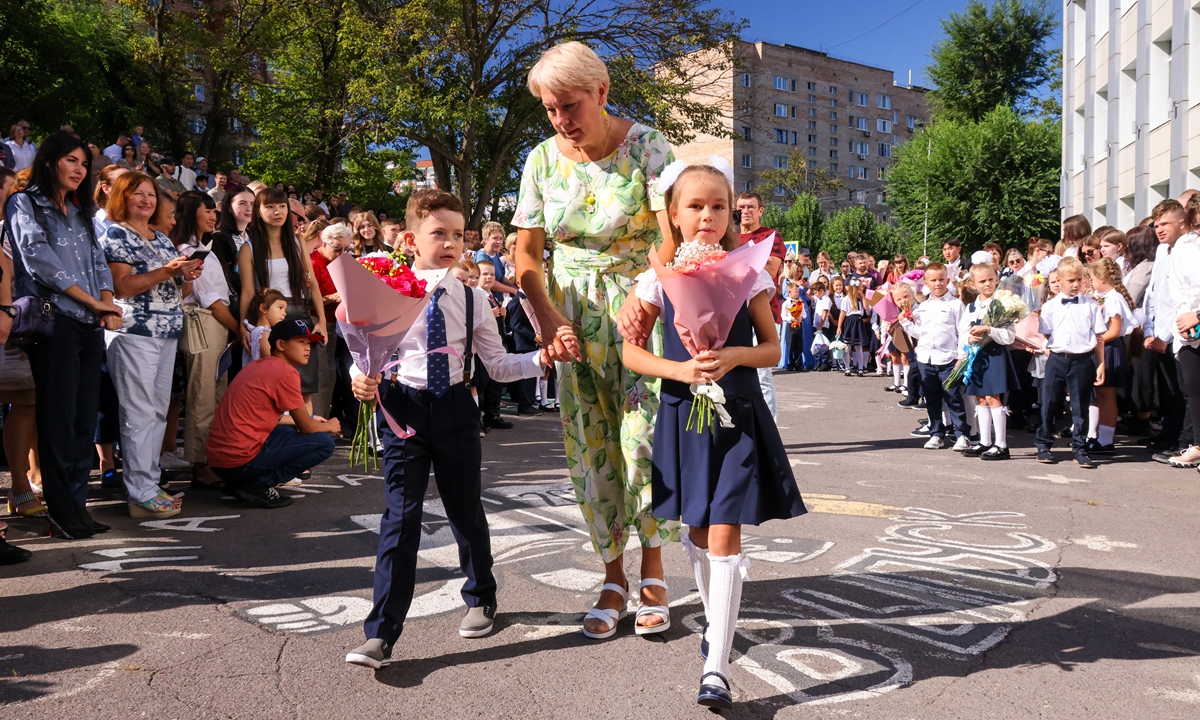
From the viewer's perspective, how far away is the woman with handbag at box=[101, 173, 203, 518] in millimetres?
5656

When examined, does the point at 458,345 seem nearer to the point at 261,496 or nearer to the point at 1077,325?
the point at 261,496

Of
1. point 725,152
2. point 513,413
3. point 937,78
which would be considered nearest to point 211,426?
point 513,413

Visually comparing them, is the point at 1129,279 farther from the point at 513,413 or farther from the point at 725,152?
the point at 725,152

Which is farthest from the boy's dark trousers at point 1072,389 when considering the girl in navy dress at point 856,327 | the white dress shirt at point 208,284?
the girl in navy dress at point 856,327

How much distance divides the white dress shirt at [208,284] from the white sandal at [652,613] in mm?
4448

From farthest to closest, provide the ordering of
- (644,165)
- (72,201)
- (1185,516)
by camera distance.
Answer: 1. (1185,516)
2. (72,201)
3. (644,165)

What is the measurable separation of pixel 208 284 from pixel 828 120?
9749 cm

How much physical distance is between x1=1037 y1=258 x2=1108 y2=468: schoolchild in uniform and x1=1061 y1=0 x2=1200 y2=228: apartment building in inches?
506

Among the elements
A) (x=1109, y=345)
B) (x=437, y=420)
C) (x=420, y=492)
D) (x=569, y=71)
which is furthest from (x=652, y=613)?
(x=1109, y=345)

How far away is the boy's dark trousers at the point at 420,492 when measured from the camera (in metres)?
3.38

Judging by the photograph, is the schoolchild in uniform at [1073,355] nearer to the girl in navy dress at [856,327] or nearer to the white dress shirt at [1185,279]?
the white dress shirt at [1185,279]

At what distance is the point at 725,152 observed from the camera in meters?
76.8

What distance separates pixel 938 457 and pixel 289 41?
75.1ft

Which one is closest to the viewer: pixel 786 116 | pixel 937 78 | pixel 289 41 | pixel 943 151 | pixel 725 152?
pixel 289 41
